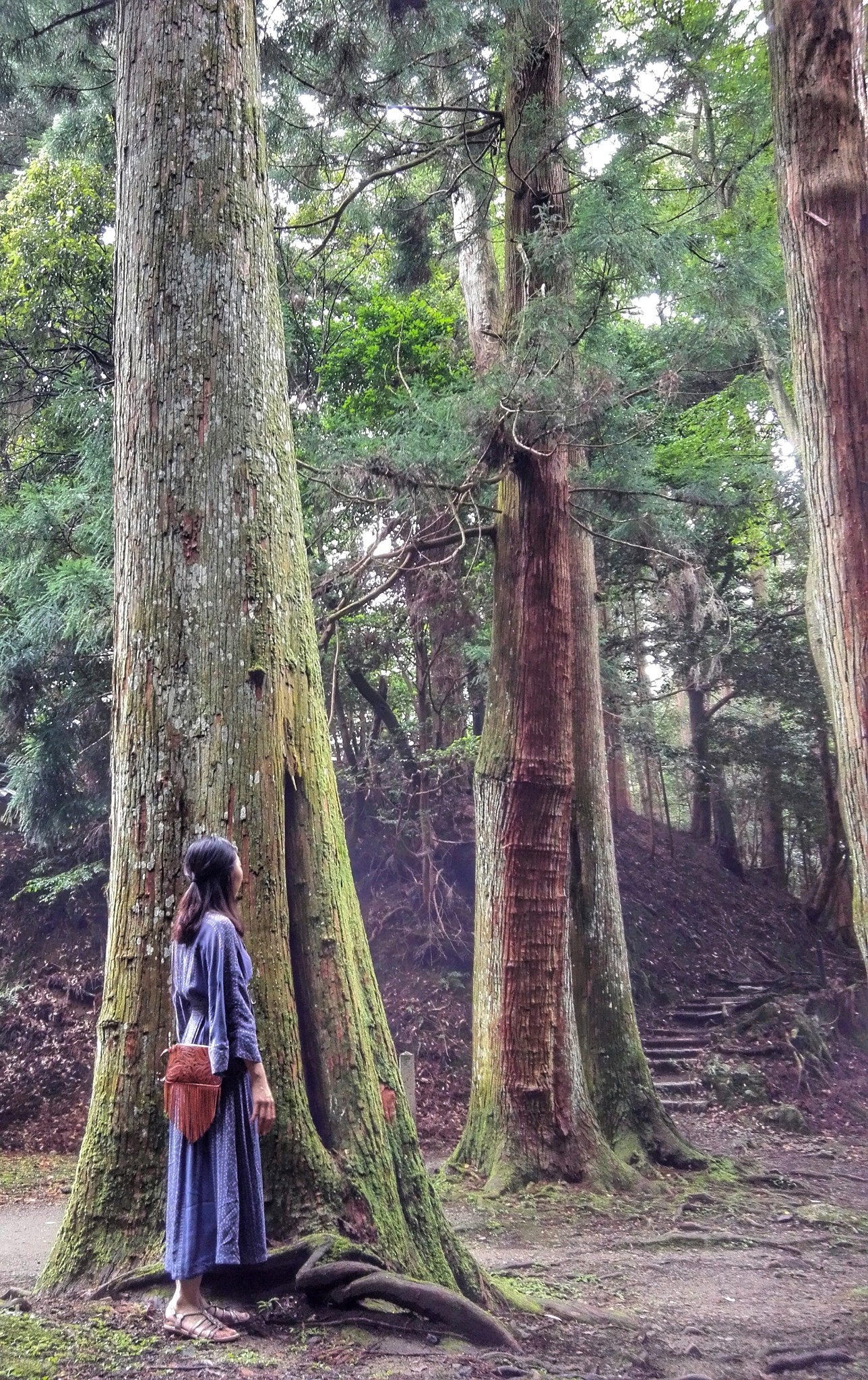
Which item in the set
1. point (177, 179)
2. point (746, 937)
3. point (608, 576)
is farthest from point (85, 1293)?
point (746, 937)

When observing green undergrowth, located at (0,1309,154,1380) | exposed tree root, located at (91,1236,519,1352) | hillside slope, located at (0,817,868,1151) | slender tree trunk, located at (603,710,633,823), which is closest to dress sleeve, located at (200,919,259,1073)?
exposed tree root, located at (91,1236,519,1352)

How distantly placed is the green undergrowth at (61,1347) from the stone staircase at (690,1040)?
11.3m

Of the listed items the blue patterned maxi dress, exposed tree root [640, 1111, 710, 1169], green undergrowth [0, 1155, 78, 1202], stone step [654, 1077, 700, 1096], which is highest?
the blue patterned maxi dress

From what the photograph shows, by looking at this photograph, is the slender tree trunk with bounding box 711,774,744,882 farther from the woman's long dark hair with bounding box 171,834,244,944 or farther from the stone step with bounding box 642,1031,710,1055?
the woman's long dark hair with bounding box 171,834,244,944

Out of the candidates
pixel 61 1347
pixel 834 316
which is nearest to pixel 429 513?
pixel 834 316

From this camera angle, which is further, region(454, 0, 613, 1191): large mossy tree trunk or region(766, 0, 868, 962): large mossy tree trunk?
region(454, 0, 613, 1191): large mossy tree trunk

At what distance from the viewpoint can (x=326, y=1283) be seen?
3.42 m

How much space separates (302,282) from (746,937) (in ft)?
48.1

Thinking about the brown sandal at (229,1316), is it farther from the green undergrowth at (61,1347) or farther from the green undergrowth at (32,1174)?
the green undergrowth at (32,1174)

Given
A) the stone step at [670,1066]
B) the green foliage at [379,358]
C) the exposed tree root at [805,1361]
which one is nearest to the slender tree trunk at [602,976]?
the green foliage at [379,358]

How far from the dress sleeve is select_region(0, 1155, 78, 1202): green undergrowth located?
7.06 m

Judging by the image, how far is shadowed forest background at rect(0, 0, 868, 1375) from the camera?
4238 millimetres

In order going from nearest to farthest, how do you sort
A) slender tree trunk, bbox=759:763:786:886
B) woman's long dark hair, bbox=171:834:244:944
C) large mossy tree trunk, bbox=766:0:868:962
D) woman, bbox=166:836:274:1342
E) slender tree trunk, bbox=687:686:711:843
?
woman, bbox=166:836:274:1342 → woman's long dark hair, bbox=171:834:244:944 → large mossy tree trunk, bbox=766:0:868:962 → slender tree trunk, bbox=687:686:711:843 → slender tree trunk, bbox=759:763:786:886

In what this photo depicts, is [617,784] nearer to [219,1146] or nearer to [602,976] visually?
[602,976]
